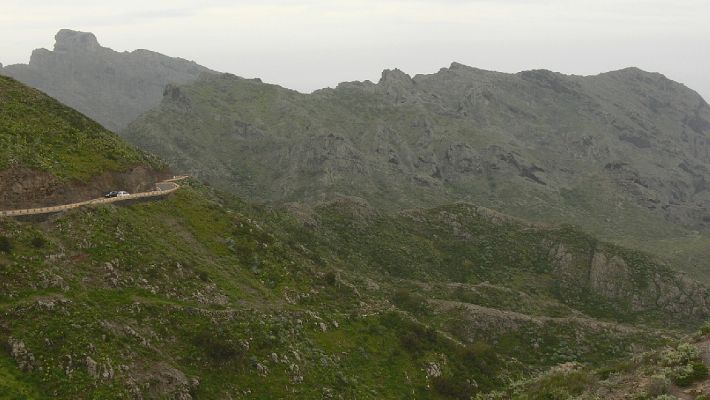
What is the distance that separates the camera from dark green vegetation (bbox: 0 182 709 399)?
41438 mm

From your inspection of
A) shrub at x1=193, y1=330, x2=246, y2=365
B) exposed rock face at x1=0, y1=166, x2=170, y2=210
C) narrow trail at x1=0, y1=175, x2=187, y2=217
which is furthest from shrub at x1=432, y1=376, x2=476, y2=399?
exposed rock face at x1=0, y1=166, x2=170, y2=210

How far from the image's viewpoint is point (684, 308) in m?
114

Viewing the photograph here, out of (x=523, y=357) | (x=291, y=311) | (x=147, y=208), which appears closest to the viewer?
(x=291, y=311)

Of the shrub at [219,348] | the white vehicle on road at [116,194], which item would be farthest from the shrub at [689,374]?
the white vehicle on road at [116,194]

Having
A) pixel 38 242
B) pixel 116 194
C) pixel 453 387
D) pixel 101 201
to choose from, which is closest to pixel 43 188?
pixel 101 201

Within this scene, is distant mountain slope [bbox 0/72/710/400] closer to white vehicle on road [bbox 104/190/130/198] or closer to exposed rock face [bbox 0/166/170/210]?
exposed rock face [bbox 0/166/170/210]

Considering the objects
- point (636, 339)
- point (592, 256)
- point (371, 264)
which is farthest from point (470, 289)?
point (592, 256)

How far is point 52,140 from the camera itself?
2739 inches

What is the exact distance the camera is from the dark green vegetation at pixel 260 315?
136 feet

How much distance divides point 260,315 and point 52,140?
3706 cm

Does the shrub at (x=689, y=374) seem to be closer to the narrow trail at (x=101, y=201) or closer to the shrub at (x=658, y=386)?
the shrub at (x=658, y=386)

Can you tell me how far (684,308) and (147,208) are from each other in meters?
107

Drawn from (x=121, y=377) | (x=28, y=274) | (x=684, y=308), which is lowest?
(x=684, y=308)

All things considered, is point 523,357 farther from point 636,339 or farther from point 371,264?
point 371,264
